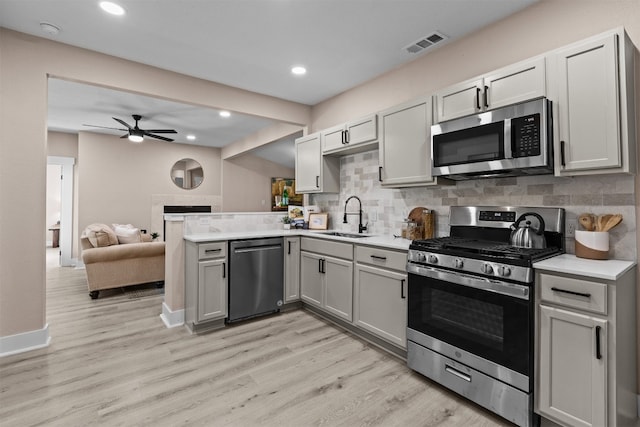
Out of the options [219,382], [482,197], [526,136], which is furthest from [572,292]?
[219,382]

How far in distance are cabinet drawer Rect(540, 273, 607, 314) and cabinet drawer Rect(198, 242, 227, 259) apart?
261 cm

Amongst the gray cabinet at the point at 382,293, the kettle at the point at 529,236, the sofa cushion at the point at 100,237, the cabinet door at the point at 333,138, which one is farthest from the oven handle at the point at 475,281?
the sofa cushion at the point at 100,237

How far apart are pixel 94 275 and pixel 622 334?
16.9 feet

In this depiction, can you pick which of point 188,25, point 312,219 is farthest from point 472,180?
point 188,25

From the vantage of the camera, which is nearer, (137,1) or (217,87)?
(137,1)

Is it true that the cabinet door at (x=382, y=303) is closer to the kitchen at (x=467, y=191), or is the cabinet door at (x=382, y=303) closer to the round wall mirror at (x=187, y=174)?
the kitchen at (x=467, y=191)

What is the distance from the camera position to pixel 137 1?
2242 mm

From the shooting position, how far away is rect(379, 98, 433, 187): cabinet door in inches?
103

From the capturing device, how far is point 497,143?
6.93ft

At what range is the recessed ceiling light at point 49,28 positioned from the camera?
2.49 m

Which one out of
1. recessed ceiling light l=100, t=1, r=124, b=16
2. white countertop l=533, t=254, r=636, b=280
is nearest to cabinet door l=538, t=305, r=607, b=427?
white countertop l=533, t=254, r=636, b=280

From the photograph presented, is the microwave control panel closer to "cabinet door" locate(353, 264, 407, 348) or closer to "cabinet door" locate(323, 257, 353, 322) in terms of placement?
"cabinet door" locate(353, 264, 407, 348)

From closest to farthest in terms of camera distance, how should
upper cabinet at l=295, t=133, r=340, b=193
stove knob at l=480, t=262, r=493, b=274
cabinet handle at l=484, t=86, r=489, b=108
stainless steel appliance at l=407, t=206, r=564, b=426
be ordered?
1. stainless steel appliance at l=407, t=206, r=564, b=426
2. stove knob at l=480, t=262, r=493, b=274
3. cabinet handle at l=484, t=86, r=489, b=108
4. upper cabinet at l=295, t=133, r=340, b=193

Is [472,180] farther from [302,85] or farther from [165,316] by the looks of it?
[165,316]
